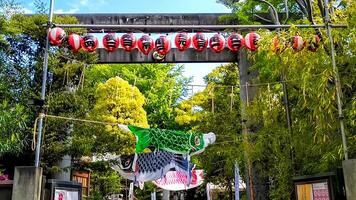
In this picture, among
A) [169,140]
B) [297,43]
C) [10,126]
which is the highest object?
[297,43]

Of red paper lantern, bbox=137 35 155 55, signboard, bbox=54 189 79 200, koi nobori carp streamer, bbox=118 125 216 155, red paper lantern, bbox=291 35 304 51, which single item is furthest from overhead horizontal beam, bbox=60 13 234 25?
signboard, bbox=54 189 79 200

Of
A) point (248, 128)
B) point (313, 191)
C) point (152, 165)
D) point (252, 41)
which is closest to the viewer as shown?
point (313, 191)

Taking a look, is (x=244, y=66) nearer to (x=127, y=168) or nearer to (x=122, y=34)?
(x=122, y=34)

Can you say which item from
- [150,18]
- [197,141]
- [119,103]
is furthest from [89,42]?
[119,103]

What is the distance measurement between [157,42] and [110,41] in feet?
3.39

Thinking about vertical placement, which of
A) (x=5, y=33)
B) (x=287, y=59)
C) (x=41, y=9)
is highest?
(x=41, y=9)

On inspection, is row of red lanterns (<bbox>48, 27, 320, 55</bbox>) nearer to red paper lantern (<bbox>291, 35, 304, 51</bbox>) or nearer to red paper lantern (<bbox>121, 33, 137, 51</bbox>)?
red paper lantern (<bbox>121, 33, 137, 51</bbox>)

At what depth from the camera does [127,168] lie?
1197cm

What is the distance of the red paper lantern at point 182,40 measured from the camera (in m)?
9.31

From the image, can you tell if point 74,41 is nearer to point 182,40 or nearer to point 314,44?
point 182,40

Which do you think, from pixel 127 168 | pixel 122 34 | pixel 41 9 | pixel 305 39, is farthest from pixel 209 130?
pixel 305 39

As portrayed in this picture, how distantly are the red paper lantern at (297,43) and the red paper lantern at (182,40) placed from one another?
2932 millimetres

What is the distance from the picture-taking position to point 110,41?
30.1 ft

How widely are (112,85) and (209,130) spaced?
3918 millimetres
